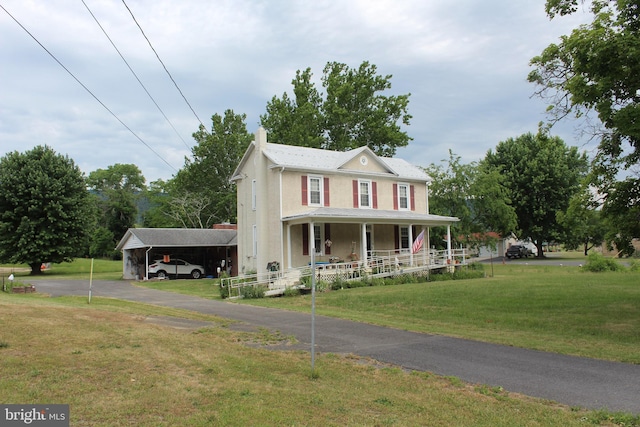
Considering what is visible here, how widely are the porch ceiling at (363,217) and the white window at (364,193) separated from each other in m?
0.64

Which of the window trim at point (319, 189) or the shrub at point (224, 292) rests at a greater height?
the window trim at point (319, 189)

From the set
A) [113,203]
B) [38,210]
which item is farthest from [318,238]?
[113,203]

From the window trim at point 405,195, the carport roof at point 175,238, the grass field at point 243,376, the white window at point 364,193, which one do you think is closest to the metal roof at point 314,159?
the window trim at point 405,195

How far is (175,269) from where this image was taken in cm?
3756

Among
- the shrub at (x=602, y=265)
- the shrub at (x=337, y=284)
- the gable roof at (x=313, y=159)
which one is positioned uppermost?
the gable roof at (x=313, y=159)

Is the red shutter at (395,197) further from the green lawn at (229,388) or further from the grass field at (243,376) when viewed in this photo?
the green lawn at (229,388)

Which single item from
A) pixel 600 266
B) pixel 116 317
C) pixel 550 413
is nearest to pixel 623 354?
pixel 550 413

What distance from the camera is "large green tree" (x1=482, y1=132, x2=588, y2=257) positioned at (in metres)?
50.0

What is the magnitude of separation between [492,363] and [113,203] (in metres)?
74.4

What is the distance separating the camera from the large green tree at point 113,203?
227 feet

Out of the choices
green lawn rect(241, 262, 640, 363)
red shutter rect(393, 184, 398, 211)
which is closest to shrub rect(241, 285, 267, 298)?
green lawn rect(241, 262, 640, 363)

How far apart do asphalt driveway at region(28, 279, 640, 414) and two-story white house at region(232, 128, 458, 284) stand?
44.4ft

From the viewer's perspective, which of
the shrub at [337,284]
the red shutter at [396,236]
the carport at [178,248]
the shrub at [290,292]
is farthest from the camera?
the carport at [178,248]

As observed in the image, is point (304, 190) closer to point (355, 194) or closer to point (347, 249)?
point (355, 194)
